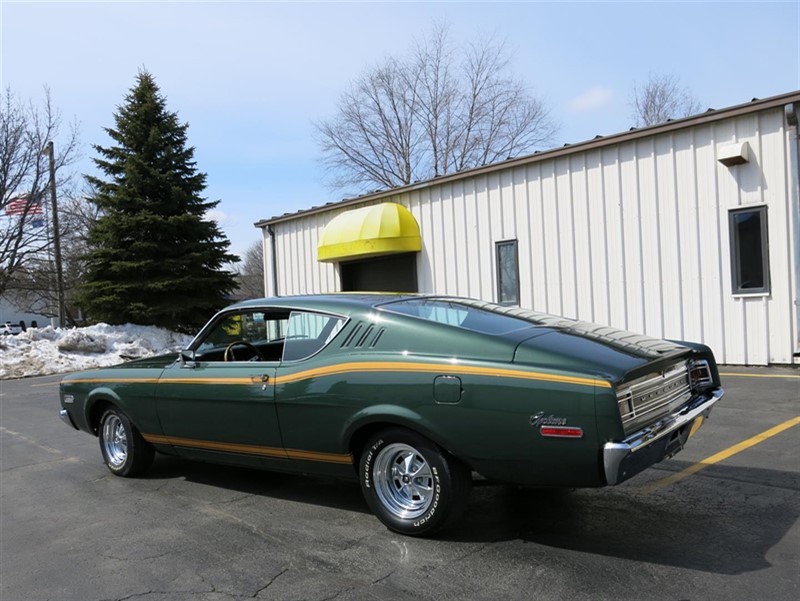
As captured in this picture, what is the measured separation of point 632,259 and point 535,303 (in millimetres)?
2128

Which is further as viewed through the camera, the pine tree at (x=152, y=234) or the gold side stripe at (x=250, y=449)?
the pine tree at (x=152, y=234)

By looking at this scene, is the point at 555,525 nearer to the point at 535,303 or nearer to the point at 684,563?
the point at 684,563

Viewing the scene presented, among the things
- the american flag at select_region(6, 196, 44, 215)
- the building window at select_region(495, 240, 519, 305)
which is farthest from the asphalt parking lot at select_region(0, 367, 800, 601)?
the american flag at select_region(6, 196, 44, 215)

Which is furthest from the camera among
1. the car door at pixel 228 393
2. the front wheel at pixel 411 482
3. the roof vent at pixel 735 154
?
the roof vent at pixel 735 154

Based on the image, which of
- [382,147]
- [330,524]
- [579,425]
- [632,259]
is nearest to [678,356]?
[579,425]

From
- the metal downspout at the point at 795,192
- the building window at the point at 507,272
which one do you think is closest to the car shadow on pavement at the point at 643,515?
the metal downspout at the point at 795,192

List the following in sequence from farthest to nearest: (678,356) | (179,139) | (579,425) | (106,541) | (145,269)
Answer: (179,139) < (145,269) < (106,541) < (678,356) < (579,425)

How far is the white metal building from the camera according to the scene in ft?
30.5

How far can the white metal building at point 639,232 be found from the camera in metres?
9.30

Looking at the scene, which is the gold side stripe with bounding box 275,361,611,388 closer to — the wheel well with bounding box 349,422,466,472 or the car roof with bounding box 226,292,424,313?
the wheel well with bounding box 349,422,466,472

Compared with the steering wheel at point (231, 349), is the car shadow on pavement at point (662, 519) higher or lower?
lower

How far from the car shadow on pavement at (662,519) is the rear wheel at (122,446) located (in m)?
2.94

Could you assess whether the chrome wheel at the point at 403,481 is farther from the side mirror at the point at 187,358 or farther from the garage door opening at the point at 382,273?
the garage door opening at the point at 382,273

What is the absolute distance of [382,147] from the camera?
120ft
